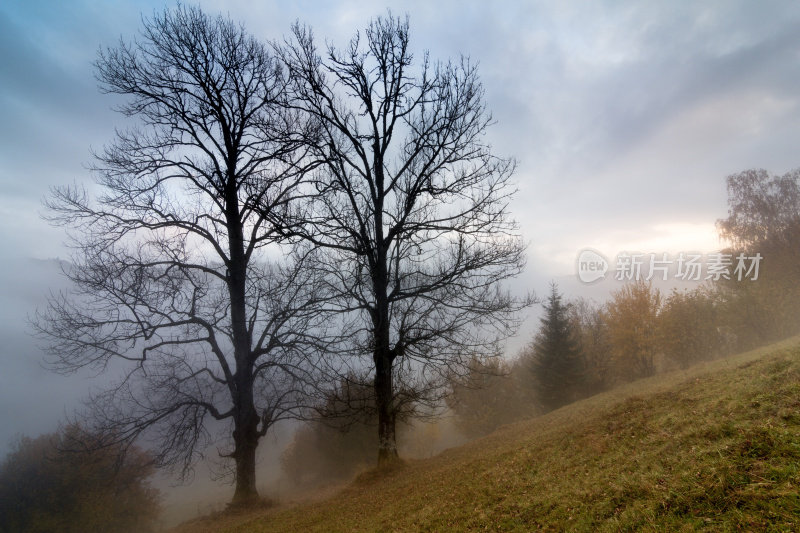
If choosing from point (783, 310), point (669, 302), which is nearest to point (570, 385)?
point (669, 302)

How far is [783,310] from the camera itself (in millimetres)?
29641

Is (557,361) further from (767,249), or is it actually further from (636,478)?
(636,478)

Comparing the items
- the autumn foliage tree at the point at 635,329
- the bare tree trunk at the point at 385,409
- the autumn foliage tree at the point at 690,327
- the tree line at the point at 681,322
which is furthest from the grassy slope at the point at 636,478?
the autumn foliage tree at the point at 690,327

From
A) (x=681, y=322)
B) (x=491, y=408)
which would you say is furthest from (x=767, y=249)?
(x=491, y=408)

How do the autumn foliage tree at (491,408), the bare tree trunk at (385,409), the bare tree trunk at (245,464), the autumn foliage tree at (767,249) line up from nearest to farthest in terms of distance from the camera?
1. the bare tree trunk at (385,409)
2. the bare tree trunk at (245,464)
3. the autumn foliage tree at (767,249)
4. the autumn foliage tree at (491,408)

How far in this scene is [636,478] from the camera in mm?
4355

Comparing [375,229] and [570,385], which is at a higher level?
[375,229]

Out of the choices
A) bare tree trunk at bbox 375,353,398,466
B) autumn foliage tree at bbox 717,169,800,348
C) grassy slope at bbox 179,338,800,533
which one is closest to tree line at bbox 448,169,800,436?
autumn foliage tree at bbox 717,169,800,348

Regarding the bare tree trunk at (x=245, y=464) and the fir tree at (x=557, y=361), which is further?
the fir tree at (x=557, y=361)

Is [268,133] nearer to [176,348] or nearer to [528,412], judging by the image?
[176,348]

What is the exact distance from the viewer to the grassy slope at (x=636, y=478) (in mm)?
3418

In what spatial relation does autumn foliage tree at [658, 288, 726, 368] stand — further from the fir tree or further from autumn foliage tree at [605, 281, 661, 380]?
the fir tree

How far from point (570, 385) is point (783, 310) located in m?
17.8

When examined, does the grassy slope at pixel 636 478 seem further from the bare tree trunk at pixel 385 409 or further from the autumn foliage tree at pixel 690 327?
the autumn foliage tree at pixel 690 327
